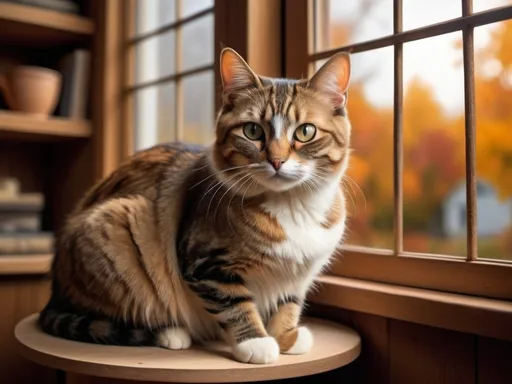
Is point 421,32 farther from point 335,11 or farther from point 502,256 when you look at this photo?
point 502,256

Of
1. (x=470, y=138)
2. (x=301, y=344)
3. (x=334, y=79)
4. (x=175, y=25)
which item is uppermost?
(x=175, y=25)

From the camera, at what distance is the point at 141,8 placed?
6.86 ft

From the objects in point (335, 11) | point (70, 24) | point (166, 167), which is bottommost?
point (166, 167)

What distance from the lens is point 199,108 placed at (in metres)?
1.81

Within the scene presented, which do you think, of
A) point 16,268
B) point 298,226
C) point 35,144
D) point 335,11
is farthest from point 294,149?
point 35,144

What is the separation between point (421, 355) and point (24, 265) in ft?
4.18

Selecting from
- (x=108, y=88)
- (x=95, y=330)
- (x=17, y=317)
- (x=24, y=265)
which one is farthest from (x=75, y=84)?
(x=95, y=330)

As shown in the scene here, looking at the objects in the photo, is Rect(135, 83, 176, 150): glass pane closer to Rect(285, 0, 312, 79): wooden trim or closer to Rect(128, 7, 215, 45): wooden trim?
Rect(128, 7, 215, 45): wooden trim

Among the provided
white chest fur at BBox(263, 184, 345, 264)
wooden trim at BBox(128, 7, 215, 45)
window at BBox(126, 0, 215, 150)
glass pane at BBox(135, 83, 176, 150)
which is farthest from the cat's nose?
glass pane at BBox(135, 83, 176, 150)

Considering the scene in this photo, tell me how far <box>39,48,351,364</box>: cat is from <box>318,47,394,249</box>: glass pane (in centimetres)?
23

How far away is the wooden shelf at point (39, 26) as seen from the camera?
187 cm

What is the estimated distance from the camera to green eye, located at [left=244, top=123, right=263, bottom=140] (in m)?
1.04

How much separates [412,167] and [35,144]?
5.08 feet

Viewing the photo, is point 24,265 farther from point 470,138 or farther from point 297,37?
point 470,138
